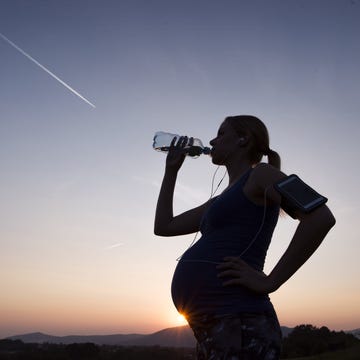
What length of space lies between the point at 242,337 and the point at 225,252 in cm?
40

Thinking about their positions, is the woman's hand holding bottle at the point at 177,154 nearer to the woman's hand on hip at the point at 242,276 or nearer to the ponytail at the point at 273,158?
the ponytail at the point at 273,158

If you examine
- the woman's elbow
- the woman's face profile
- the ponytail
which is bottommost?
the woman's elbow

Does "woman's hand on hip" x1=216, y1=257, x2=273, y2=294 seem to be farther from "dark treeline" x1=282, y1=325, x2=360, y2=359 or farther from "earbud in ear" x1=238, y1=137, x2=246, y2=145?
"dark treeline" x1=282, y1=325, x2=360, y2=359

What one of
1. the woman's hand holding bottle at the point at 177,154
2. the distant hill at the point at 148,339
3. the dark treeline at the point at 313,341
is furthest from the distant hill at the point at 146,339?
the woman's hand holding bottle at the point at 177,154

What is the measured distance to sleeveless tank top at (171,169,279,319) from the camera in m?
1.98

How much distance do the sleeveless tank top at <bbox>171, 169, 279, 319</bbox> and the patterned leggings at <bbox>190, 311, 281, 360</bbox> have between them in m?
0.05

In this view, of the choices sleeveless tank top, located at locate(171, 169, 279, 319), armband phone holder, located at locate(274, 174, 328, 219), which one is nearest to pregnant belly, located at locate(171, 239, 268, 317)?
sleeveless tank top, located at locate(171, 169, 279, 319)

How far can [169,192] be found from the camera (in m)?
2.95

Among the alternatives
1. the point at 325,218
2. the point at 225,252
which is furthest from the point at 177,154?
the point at 325,218

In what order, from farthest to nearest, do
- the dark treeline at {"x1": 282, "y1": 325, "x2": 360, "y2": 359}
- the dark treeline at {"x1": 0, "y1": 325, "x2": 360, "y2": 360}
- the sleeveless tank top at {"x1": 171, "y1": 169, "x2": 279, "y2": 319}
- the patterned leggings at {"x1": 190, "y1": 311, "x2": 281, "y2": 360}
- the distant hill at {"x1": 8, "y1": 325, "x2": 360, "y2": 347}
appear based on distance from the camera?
the distant hill at {"x1": 8, "y1": 325, "x2": 360, "y2": 347} → the dark treeline at {"x1": 0, "y1": 325, "x2": 360, "y2": 360} → the dark treeline at {"x1": 282, "y1": 325, "x2": 360, "y2": 359} → the sleeveless tank top at {"x1": 171, "y1": 169, "x2": 279, "y2": 319} → the patterned leggings at {"x1": 190, "y1": 311, "x2": 281, "y2": 360}

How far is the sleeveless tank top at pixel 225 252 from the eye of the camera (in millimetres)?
1984

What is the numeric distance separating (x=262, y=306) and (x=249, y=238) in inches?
12.8

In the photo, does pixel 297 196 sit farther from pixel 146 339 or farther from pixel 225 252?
pixel 146 339

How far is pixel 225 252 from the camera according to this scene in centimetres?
208
